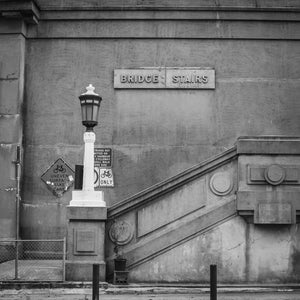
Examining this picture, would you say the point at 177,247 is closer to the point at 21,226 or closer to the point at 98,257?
the point at 98,257

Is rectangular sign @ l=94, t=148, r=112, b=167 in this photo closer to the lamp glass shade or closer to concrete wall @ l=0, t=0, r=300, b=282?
concrete wall @ l=0, t=0, r=300, b=282

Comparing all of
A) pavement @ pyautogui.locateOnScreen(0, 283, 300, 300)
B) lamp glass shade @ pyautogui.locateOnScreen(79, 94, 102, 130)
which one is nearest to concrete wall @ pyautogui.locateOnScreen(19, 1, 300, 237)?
lamp glass shade @ pyautogui.locateOnScreen(79, 94, 102, 130)

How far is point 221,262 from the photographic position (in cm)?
1321

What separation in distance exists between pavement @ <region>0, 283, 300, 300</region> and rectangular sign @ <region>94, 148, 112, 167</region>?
533 centimetres

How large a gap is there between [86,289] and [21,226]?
5.22 m

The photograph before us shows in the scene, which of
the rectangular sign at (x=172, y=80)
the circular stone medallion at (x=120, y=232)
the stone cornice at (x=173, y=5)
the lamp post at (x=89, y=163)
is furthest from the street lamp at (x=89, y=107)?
the stone cornice at (x=173, y=5)

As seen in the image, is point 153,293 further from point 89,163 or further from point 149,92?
point 149,92

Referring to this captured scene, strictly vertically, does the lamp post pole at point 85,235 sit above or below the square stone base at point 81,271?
above

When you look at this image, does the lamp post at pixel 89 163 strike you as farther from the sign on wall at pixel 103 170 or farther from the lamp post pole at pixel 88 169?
the sign on wall at pixel 103 170

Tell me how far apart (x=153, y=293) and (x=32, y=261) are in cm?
506

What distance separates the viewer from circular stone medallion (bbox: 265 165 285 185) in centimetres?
1335

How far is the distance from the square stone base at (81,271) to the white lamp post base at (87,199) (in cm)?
130

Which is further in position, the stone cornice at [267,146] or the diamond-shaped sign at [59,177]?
the diamond-shaped sign at [59,177]

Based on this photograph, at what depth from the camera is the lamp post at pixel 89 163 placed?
13383 mm
